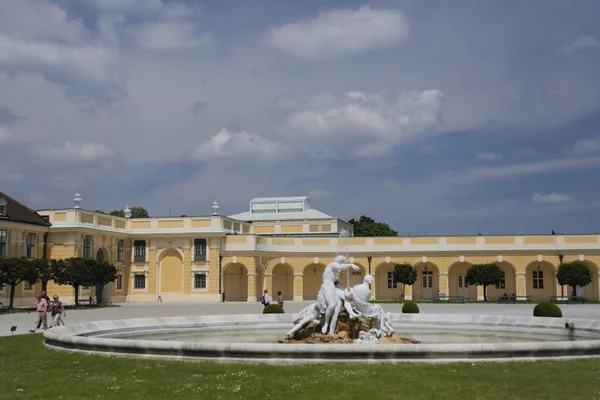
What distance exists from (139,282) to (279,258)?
12.7 metres

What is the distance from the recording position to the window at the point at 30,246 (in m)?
50.1

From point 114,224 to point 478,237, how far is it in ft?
103

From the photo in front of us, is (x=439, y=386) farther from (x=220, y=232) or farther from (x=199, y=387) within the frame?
(x=220, y=232)

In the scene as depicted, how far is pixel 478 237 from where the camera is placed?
61844 millimetres

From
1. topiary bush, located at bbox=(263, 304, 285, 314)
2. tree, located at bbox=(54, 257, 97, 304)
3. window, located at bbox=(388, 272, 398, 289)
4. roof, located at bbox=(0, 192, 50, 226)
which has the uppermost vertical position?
roof, located at bbox=(0, 192, 50, 226)

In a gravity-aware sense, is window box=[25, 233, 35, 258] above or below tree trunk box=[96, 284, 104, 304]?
above

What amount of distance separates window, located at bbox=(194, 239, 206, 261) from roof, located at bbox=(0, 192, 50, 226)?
503 inches

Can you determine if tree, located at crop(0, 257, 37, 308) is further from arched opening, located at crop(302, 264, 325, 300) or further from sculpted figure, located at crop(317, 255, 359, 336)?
arched opening, located at crop(302, 264, 325, 300)

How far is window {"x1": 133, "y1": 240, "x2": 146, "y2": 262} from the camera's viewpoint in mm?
60406

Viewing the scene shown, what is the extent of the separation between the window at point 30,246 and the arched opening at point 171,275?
39.9 feet

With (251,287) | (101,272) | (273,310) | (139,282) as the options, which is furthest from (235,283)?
(273,310)

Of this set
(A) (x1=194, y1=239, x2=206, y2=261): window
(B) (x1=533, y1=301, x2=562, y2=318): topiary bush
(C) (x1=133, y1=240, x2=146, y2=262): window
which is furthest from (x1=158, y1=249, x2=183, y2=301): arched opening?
(B) (x1=533, y1=301, x2=562, y2=318): topiary bush

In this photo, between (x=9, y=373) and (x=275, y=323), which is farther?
(x=275, y=323)

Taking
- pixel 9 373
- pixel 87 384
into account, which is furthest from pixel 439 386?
pixel 9 373
